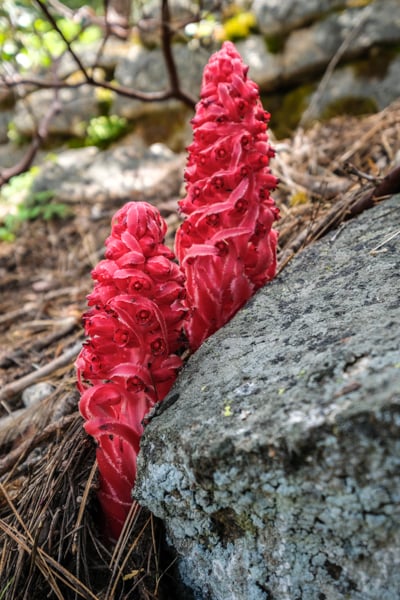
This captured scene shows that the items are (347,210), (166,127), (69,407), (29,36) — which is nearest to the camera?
(69,407)

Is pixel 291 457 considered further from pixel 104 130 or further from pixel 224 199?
pixel 104 130

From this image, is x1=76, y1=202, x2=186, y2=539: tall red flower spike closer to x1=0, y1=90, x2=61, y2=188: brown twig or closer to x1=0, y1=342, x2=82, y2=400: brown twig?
x1=0, y1=342, x2=82, y2=400: brown twig

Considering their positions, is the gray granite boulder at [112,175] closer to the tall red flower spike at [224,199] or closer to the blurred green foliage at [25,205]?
the blurred green foliage at [25,205]

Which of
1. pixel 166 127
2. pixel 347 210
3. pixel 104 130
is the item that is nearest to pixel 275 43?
pixel 166 127

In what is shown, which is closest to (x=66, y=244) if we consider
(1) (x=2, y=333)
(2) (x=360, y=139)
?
(1) (x=2, y=333)

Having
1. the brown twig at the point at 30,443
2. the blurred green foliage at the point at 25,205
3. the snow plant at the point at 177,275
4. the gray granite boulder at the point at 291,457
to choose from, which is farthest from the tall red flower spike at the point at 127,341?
the blurred green foliage at the point at 25,205

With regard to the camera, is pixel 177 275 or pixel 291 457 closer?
pixel 291 457

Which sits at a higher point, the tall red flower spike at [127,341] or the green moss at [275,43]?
the green moss at [275,43]
